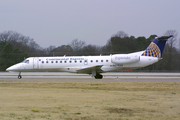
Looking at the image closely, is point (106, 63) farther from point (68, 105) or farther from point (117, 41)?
point (117, 41)

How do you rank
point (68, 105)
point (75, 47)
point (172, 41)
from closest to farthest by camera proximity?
point (68, 105) < point (172, 41) < point (75, 47)

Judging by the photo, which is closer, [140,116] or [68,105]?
[140,116]

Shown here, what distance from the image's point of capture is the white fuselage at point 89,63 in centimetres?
2842

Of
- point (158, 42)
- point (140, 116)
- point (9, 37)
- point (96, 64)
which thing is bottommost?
point (140, 116)

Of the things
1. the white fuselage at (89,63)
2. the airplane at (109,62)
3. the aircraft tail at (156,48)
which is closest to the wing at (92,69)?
the airplane at (109,62)

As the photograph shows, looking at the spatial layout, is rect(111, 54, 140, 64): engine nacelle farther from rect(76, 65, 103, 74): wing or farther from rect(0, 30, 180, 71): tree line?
rect(0, 30, 180, 71): tree line

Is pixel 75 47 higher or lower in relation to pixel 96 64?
higher

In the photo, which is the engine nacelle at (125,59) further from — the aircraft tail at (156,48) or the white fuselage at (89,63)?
the aircraft tail at (156,48)

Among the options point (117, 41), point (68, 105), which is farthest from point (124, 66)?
point (117, 41)

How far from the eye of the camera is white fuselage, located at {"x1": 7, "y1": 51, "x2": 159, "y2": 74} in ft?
93.2

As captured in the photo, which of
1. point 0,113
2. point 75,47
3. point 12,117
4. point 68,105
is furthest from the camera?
point 75,47

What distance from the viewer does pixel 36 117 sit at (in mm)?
7422

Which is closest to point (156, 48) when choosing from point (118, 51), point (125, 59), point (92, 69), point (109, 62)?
point (125, 59)

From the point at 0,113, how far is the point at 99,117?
3.35 m
